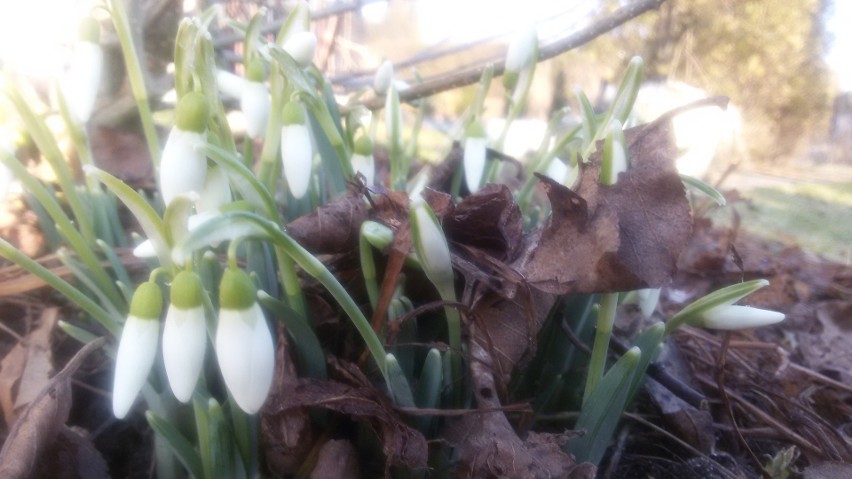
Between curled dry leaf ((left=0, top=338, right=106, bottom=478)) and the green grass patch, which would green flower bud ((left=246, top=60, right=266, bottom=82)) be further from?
the green grass patch

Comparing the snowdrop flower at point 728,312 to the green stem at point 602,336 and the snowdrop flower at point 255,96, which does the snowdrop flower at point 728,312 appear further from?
the snowdrop flower at point 255,96

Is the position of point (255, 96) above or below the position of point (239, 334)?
above

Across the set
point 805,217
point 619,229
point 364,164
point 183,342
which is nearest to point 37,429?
point 183,342

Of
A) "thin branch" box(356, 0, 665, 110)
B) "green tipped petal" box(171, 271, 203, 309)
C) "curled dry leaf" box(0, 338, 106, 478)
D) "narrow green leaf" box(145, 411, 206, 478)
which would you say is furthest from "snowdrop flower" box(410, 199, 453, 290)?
"thin branch" box(356, 0, 665, 110)

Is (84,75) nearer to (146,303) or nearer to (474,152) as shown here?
(146,303)

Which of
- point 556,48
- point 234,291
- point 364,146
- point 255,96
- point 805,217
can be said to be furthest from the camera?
point 805,217

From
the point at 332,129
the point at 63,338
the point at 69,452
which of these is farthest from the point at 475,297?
the point at 63,338
